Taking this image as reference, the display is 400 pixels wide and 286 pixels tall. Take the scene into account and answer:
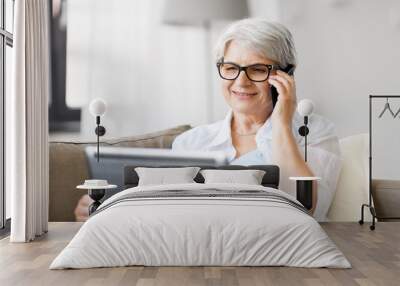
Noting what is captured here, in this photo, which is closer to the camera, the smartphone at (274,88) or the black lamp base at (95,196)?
the black lamp base at (95,196)

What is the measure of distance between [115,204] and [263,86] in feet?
8.88

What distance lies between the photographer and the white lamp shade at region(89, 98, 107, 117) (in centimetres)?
711

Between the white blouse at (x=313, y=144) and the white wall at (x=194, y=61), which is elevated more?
the white wall at (x=194, y=61)

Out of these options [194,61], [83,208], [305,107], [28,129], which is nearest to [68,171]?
[83,208]

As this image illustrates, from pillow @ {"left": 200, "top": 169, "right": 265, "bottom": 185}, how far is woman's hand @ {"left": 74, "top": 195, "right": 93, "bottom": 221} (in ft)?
4.57

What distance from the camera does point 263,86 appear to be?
277 inches

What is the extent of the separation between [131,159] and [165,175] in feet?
2.22

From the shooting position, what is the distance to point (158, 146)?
721 centimetres

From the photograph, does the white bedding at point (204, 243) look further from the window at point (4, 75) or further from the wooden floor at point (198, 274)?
the window at point (4, 75)

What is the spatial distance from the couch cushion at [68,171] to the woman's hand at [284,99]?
1.27 metres

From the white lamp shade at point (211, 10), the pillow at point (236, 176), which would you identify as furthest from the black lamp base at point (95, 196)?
the white lamp shade at point (211, 10)

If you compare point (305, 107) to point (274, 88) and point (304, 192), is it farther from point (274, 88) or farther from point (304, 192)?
point (304, 192)

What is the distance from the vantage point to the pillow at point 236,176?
21.4 feet

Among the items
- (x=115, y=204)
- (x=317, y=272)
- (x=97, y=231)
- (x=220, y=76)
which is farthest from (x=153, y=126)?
(x=317, y=272)
